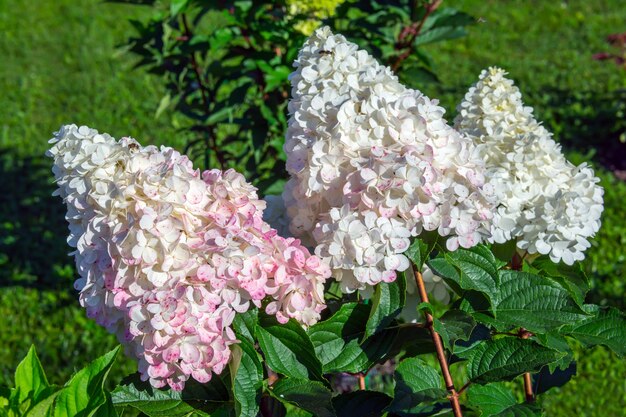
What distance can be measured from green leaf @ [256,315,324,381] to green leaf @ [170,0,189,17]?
1511mm

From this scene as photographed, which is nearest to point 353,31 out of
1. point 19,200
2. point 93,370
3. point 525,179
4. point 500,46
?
point 525,179

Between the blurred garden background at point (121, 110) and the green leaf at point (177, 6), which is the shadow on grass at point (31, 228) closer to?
the blurred garden background at point (121, 110)

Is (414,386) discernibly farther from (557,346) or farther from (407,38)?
(407,38)

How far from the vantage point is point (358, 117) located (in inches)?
60.2

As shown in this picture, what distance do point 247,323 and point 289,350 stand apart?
0.30 feet

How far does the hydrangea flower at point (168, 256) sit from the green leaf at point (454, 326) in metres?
0.23

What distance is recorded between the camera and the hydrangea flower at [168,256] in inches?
56.0

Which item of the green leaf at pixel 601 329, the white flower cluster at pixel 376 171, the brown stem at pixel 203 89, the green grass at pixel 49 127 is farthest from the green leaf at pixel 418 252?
the green grass at pixel 49 127

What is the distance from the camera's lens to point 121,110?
5.98 meters

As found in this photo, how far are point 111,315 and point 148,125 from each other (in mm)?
4347

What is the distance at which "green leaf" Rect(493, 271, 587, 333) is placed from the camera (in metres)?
1.63

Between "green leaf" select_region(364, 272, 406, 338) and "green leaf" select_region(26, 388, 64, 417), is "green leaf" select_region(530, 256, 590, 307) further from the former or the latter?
"green leaf" select_region(26, 388, 64, 417)

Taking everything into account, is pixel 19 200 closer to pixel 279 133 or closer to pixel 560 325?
pixel 279 133

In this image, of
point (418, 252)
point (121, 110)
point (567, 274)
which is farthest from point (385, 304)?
point (121, 110)
